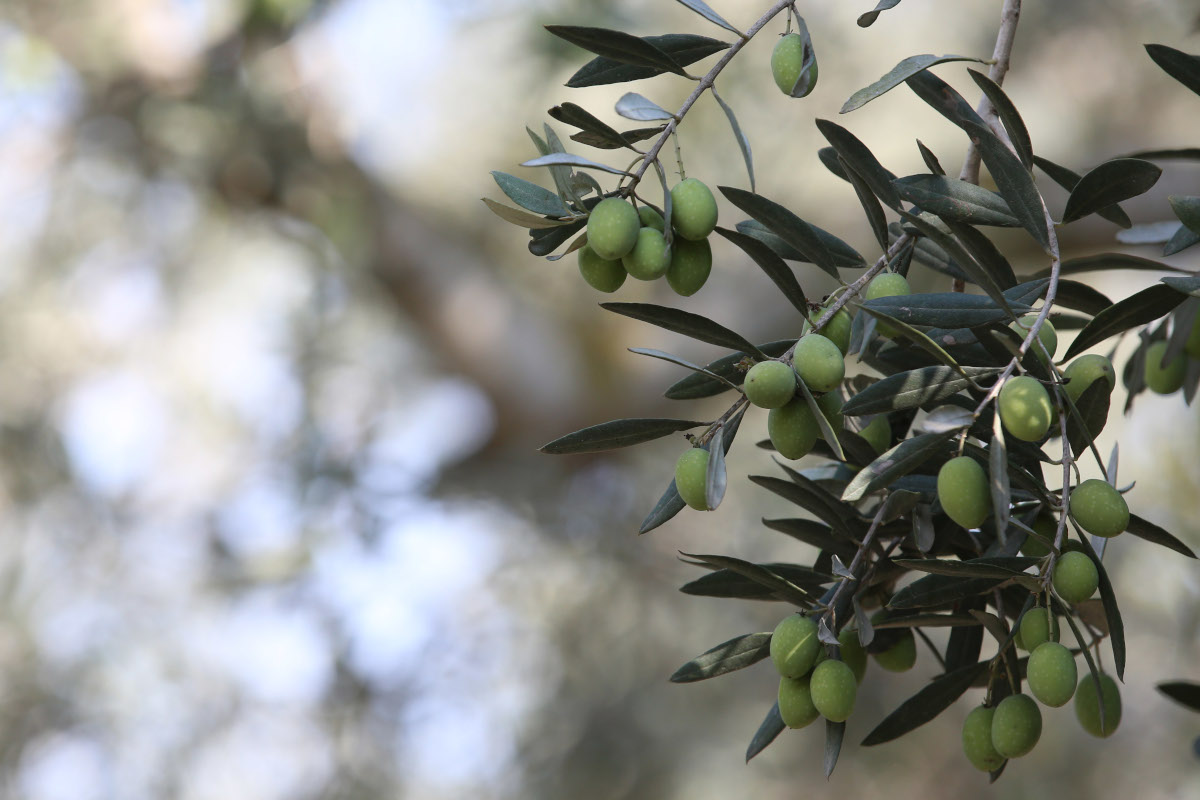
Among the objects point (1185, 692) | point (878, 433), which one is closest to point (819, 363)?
point (878, 433)

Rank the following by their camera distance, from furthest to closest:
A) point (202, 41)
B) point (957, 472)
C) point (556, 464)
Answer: point (556, 464) → point (202, 41) → point (957, 472)

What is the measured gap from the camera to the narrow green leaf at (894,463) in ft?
1.36

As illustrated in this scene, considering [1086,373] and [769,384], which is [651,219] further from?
[1086,373]

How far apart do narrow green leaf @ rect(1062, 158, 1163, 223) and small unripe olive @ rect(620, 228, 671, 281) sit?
0.18m

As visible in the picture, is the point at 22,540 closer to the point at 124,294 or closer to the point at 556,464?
the point at 124,294

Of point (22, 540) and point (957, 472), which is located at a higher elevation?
point (957, 472)

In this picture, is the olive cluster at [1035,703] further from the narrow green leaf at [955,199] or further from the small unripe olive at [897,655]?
the narrow green leaf at [955,199]

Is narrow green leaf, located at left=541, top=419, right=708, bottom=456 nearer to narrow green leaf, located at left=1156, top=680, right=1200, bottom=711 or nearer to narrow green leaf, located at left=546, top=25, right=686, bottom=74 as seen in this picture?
narrow green leaf, located at left=546, top=25, right=686, bottom=74

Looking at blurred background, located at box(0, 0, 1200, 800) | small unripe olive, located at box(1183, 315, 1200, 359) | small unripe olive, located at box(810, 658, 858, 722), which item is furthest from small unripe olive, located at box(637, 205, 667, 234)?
blurred background, located at box(0, 0, 1200, 800)

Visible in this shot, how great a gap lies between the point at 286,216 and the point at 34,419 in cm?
102

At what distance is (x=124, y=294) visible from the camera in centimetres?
334

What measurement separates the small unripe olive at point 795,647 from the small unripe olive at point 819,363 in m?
0.11

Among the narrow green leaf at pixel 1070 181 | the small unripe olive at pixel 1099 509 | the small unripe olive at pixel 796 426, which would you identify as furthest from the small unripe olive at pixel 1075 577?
the narrow green leaf at pixel 1070 181

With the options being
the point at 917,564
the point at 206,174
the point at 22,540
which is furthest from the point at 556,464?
the point at 917,564
